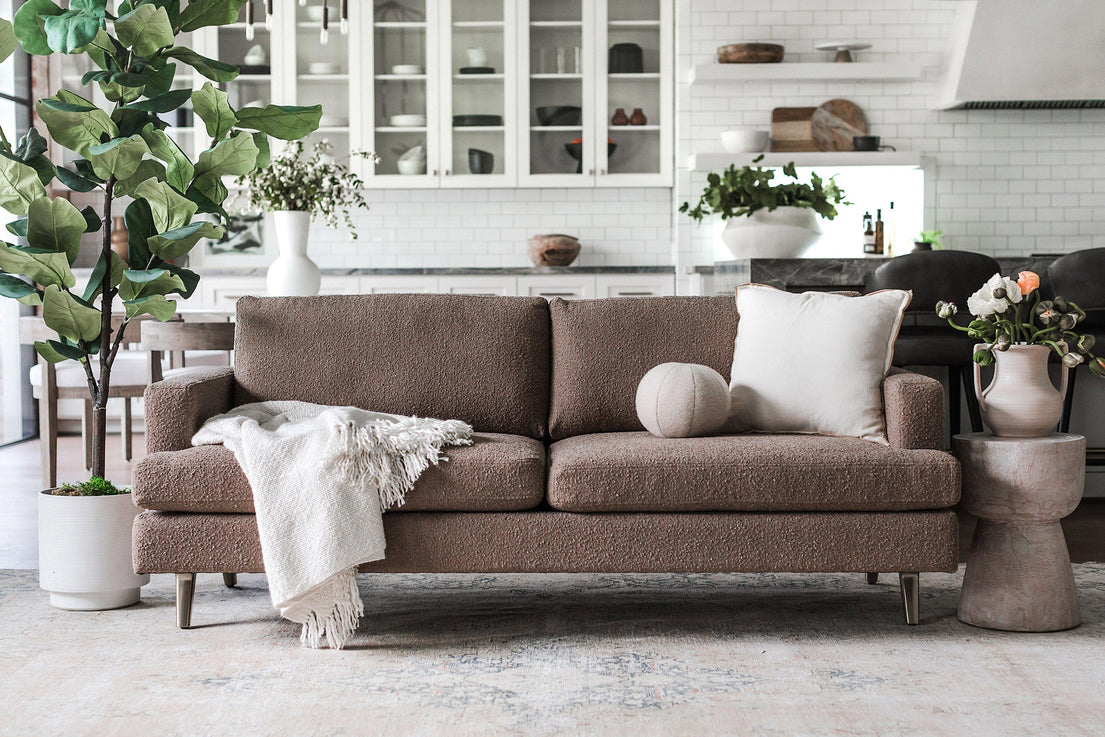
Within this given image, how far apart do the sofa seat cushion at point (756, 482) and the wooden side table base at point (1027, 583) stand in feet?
0.72

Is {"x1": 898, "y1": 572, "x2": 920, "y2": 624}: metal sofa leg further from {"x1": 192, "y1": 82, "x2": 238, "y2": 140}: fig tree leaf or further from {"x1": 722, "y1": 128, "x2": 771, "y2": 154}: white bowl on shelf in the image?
{"x1": 722, "y1": 128, "x2": 771, "y2": 154}: white bowl on shelf

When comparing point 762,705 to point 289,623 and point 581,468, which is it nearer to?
point 581,468

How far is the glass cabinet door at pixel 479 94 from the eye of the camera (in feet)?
20.4

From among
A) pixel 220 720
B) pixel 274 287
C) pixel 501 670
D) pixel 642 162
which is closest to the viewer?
pixel 220 720

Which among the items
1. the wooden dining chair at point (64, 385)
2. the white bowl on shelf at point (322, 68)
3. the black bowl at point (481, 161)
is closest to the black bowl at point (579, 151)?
the black bowl at point (481, 161)

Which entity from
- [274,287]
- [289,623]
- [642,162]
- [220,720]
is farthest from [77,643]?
[642,162]

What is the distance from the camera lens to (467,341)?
2.99 meters

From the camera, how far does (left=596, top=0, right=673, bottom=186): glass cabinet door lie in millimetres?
6207

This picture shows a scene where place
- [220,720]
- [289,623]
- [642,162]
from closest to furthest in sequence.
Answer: [220,720]
[289,623]
[642,162]

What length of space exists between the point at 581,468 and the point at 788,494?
0.47m

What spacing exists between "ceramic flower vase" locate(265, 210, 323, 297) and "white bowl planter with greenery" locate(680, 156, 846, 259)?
187 centimetres

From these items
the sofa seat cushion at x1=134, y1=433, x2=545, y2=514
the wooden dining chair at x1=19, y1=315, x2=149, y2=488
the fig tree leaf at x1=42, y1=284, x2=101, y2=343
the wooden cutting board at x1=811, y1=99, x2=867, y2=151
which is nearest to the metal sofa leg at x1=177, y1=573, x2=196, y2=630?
the sofa seat cushion at x1=134, y1=433, x2=545, y2=514

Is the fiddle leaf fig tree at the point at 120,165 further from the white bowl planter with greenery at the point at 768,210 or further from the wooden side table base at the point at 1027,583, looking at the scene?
the white bowl planter with greenery at the point at 768,210

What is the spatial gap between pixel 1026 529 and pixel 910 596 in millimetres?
311
